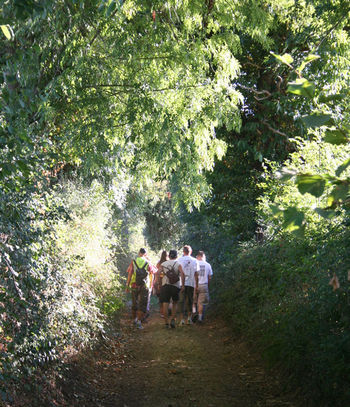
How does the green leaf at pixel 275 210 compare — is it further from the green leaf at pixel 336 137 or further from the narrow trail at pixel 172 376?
the narrow trail at pixel 172 376

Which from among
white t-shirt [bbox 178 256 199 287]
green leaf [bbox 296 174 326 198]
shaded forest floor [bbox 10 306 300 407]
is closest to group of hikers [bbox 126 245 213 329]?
white t-shirt [bbox 178 256 199 287]

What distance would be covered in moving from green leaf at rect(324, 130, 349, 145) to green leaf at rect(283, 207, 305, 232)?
39cm

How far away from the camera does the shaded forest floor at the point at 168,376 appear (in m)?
6.53

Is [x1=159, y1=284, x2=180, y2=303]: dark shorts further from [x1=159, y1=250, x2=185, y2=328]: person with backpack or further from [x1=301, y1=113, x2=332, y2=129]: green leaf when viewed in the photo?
[x1=301, y1=113, x2=332, y2=129]: green leaf

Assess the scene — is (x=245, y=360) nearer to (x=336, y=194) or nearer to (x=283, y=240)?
(x=283, y=240)

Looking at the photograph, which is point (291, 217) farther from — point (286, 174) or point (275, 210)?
point (286, 174)

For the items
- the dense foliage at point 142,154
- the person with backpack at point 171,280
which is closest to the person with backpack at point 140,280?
the person with backpack at point 171,280

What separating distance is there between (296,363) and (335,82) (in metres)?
6.05

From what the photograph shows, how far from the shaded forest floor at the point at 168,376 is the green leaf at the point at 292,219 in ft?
14.9

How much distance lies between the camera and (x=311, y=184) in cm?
183

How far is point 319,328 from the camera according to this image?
5.86m

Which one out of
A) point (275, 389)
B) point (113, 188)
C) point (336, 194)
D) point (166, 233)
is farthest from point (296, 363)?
point (166, 233)

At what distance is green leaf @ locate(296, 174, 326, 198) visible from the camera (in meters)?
1.82

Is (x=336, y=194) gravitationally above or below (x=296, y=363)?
above
